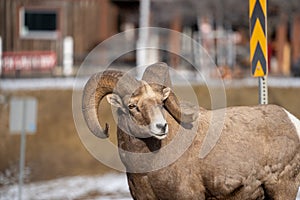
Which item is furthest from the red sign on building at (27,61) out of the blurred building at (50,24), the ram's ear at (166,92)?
the ram's ear at (166,92)

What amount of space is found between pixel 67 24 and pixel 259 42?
2784 centimetres

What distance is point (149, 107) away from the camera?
636 centimetres

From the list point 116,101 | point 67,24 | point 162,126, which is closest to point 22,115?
point 116,101

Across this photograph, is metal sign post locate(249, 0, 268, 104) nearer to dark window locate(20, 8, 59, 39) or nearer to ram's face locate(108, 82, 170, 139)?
ram's face locate(108, 82, 170, 139)

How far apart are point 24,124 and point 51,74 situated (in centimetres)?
1380

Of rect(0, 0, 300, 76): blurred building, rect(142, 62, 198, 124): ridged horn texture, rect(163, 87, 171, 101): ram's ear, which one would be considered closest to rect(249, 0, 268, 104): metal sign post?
rect(142, 62, 198, 124): ridged horn texture

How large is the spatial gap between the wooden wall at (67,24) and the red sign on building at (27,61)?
170 inches

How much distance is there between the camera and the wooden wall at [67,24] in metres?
34.5

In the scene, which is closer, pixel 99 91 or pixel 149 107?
pixel 149 107

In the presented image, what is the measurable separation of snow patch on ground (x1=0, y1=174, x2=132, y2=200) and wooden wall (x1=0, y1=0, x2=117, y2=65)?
14.8 metres

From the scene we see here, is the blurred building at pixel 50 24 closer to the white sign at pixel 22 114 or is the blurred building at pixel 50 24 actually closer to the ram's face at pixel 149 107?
the white sign at pixel 22 114

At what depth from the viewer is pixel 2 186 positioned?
19.5 m

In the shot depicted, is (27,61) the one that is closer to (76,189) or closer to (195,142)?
(76,189)

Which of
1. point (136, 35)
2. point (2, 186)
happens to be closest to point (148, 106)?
point (2, 186)
